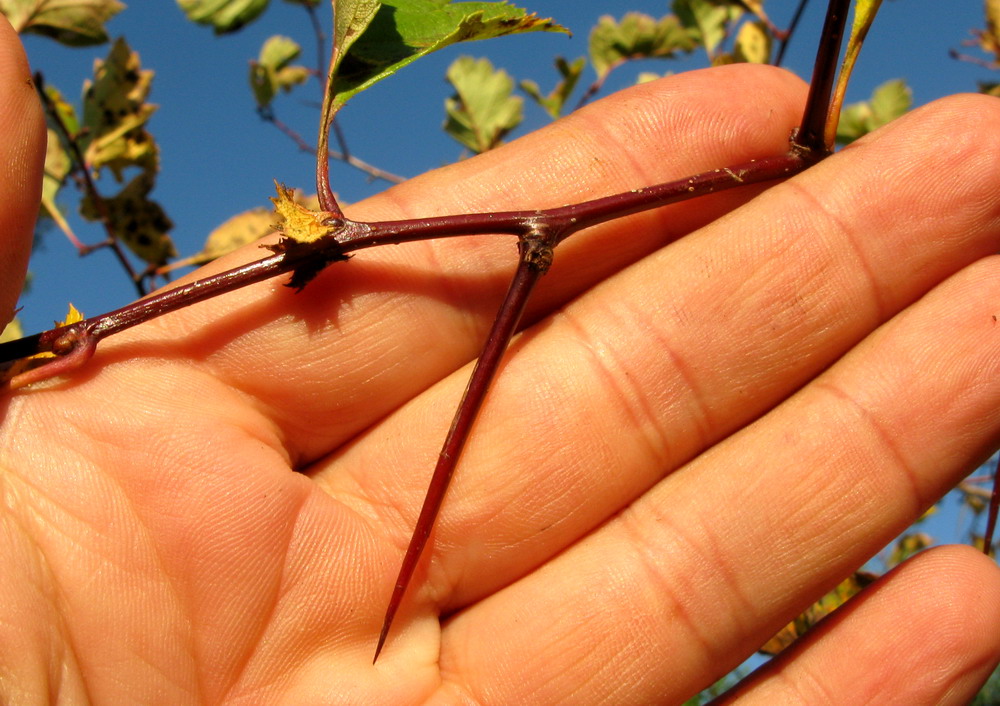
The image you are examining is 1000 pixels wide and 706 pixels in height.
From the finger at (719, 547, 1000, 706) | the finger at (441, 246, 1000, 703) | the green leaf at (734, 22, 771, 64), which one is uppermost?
the green leaf at (734, 22, 771, 64)

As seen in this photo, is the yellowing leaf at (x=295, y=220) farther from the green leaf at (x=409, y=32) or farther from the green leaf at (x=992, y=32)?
the green leaf at (x=992, y=32)

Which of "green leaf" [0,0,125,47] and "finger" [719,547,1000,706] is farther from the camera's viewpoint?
"green leaf" [0,0,125,47]

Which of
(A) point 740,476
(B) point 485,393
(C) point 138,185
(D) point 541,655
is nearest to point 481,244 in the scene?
(B) point 485,393

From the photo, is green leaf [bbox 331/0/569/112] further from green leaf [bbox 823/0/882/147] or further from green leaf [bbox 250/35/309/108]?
green leaf [bbox 250/35/309/108]

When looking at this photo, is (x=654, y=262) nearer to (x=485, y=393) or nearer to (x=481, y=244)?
(x=481, y=244)

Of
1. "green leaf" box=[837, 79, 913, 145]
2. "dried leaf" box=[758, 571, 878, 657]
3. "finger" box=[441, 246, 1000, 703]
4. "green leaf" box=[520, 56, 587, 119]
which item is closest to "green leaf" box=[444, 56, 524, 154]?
"green leaf" box=[520, 56, 587, 119]
